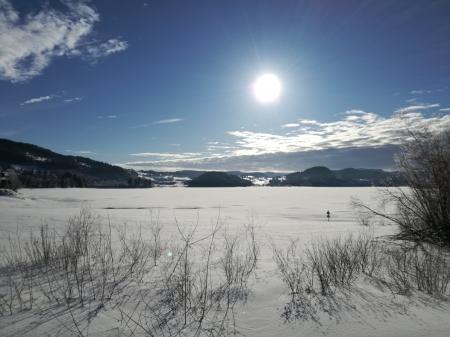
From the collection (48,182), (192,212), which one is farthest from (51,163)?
(192,212)

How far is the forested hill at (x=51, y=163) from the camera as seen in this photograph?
167 metres

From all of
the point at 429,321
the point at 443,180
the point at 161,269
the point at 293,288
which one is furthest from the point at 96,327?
the point at 443,180

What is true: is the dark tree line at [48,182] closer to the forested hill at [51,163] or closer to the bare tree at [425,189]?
the forested hill at [51,163]

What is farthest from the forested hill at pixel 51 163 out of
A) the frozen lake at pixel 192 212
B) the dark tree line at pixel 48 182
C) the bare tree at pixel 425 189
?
the bare tree at pixel 425 189

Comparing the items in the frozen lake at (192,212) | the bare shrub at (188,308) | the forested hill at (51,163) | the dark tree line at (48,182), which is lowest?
the frozen lake at (192,212)

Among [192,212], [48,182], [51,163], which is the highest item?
[51,163]

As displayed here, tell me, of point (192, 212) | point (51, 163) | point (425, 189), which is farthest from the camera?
point (51, 163)

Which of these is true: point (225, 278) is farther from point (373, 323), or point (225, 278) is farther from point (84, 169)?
point (84, 169)

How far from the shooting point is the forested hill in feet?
547

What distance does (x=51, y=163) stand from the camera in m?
177

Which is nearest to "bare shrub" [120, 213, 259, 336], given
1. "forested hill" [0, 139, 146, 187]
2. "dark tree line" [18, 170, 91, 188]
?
"dark tree line" [18, 170, 91, 188]

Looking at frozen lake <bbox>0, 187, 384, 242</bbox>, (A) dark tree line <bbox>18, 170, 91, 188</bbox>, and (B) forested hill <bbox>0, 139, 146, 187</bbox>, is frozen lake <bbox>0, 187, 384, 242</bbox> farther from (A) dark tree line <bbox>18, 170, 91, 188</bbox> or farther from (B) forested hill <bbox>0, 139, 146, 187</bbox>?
(B) forested hill <bbox>0, 139, 146, 187</bbox>

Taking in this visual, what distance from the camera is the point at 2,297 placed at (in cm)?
400

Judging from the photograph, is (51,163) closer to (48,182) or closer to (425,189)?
(48,182)
